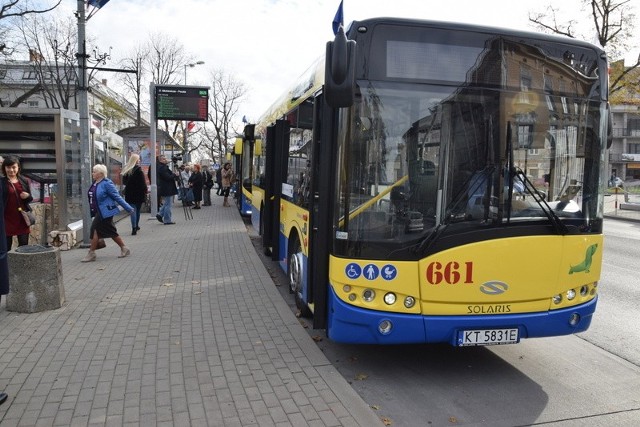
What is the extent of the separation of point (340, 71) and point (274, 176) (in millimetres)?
4845

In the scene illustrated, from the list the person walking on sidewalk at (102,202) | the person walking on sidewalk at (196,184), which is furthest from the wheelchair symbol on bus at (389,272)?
the person walking on sidewalk at (196,184)

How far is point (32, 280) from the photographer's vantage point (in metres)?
6.18

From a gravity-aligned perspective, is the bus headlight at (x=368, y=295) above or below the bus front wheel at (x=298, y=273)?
above

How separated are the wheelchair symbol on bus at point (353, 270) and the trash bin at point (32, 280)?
12.7 ft

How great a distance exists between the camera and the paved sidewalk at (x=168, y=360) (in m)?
3.82

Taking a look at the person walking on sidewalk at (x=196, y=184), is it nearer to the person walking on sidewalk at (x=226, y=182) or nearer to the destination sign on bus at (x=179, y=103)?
the person walking on sidewalk at (x=226, y=182)

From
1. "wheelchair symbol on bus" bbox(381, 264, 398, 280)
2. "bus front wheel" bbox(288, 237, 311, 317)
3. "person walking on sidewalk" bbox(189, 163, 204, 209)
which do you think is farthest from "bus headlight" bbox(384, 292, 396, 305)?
"person walking on sidewalk" bbox(189, 163, 204, 209)

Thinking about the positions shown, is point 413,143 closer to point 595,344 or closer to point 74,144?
point 595,344

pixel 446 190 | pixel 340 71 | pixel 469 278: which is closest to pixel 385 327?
pixel 469 278

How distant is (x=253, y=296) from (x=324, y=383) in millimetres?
3023

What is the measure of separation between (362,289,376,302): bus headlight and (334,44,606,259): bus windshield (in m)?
0.30

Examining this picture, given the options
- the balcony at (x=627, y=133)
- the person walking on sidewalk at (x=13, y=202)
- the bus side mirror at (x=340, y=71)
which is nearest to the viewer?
the bus side mirror at (x=340, y=71)

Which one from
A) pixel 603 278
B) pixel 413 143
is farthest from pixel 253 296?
pixel 603 278

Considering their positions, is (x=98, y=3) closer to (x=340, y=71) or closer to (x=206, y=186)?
(x=340, y=71)
